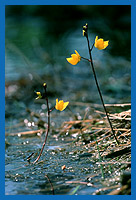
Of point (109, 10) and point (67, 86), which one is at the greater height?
point (109, 10)

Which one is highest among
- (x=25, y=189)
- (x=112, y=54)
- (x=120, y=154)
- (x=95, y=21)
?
(x=95, y=21)

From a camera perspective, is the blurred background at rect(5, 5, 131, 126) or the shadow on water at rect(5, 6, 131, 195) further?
the blurred background at rect(5, 5, 131, 126)

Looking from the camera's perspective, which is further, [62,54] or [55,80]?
[62,54]

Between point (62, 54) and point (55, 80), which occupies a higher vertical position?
point (62, 54)

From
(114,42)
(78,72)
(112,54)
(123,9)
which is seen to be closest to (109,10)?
(123,9)

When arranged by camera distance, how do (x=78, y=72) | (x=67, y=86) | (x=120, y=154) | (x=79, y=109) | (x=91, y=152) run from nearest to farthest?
(x=120, y=154) < (x=91, y=152) < (x=79, y=109) < (x=67, y=86) < (x=78, y=72)

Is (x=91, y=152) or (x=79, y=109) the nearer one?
(x=91, y=152)

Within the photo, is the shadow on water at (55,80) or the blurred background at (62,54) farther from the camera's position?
the blurred background at (62,54)

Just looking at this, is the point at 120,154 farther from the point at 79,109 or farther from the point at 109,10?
the point at 109,10
